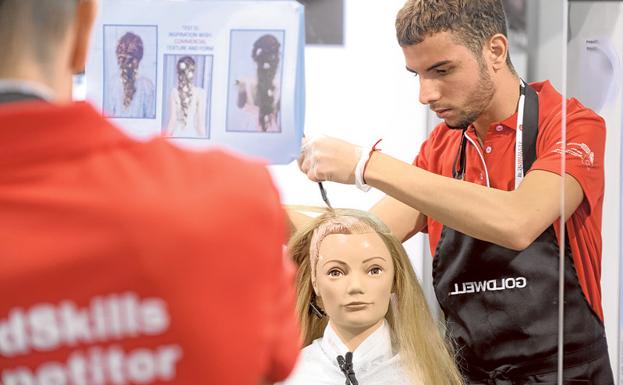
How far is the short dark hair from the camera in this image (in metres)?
0.96

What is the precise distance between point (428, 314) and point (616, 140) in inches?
25.1

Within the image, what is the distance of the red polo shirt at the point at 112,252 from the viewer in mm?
906

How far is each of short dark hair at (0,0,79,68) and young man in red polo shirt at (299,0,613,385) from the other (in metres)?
1.27

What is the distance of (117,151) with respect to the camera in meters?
0.95

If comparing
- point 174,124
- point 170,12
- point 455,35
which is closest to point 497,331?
point 455,35

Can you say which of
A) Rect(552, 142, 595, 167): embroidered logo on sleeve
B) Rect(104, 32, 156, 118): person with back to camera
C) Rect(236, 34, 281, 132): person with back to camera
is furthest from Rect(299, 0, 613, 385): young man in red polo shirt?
Rect(104, 32, 156, 118): person with back to camera

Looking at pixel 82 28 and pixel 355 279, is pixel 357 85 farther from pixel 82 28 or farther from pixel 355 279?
pixel 82 28

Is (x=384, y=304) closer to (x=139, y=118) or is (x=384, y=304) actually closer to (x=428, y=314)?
(x=428, y=314)

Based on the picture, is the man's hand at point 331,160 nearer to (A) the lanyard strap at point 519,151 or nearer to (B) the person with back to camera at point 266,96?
(B) the person with back to camera at point 266,96

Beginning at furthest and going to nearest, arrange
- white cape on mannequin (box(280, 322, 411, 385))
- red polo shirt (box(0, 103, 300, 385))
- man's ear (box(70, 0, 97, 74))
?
1. white cape on mannequin (box(280, 322, 411, 385))
2. man's ear (box(70, 0, 97, 74))
3. red polo shirt (box(0, 103, 300, 385))

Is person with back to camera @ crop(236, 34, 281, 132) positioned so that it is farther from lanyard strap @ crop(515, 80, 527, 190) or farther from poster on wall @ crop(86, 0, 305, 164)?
lanyard strap @ crop(515, 80, 527, 190)

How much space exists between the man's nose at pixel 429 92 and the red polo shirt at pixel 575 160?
0.16m

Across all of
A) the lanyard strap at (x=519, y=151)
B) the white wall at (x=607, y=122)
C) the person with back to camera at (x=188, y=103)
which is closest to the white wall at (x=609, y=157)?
the white wall at (x=607, y=122)

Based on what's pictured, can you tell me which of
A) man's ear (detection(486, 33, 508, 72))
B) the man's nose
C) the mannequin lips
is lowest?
the mannequin lips
